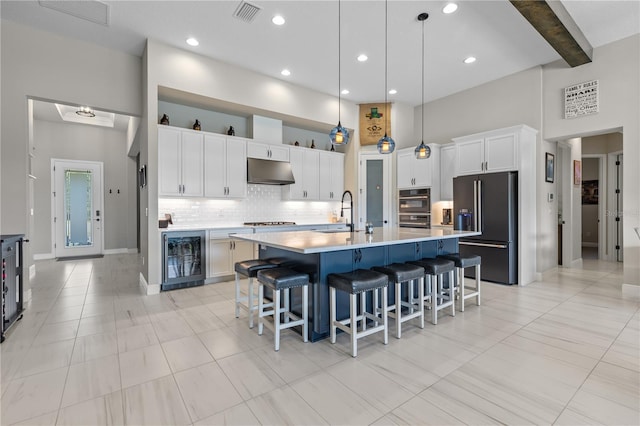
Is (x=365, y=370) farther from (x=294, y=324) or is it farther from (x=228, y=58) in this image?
(x=228, y=58)

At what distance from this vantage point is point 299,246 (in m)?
2.54

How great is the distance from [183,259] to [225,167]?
1694mm

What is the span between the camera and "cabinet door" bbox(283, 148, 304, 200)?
20.5 ft

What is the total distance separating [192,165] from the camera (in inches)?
199

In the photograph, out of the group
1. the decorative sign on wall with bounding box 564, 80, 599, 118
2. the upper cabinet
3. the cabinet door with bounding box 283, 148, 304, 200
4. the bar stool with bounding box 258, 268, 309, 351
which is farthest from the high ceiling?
the bar stool with bounding box 258, 268, 309, 351

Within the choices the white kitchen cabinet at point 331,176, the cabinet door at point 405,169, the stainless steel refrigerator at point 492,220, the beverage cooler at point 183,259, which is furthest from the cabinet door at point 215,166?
the stainless steel refrigerator at point 492,220

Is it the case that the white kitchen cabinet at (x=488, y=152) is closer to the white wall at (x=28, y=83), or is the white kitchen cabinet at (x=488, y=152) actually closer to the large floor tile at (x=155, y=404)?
the large floor tile at (x=155, y=404)

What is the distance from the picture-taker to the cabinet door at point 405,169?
6.51 metres

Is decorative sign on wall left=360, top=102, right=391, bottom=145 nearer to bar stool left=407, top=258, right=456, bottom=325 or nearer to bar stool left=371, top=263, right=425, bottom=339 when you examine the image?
bar stool left=407, top=258, right=456, bottom=325

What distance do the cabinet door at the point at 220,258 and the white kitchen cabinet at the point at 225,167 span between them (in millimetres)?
845

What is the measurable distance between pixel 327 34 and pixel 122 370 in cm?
444

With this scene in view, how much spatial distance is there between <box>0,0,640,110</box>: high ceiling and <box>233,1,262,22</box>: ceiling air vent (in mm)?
69

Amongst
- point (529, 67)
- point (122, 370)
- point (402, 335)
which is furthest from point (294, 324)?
point (529, 67)

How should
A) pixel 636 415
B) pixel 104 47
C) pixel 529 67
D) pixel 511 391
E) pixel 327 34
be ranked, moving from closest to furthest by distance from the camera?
pixel 636 415 → pixel 511 391 → pixel 327 34 → pixel 104 47 → pixel 529 67
